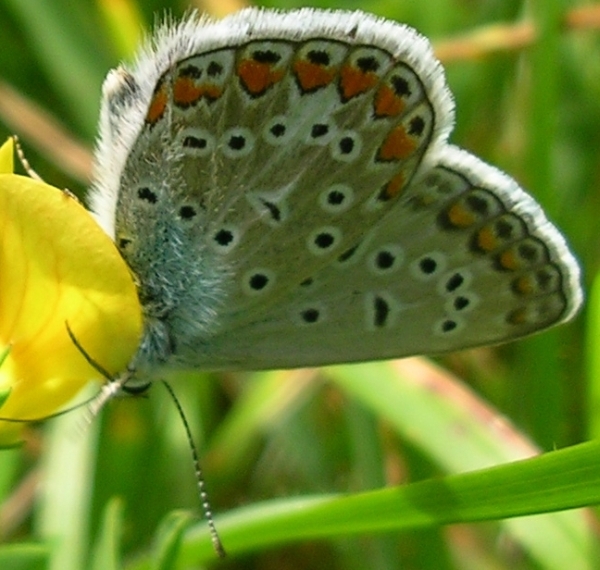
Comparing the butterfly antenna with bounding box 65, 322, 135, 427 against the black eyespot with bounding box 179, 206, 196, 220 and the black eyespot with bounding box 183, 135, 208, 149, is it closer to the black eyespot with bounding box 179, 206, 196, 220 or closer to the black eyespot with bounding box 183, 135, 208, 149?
the black eyespot with bounding box 179, 206, 196, 220

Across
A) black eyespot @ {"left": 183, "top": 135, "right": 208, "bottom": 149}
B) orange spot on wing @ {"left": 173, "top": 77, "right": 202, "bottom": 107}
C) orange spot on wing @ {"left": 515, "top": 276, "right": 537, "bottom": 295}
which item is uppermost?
orange spot on wing @ {"left": 173, "top": 77, "right": 202, "bottom": 107}

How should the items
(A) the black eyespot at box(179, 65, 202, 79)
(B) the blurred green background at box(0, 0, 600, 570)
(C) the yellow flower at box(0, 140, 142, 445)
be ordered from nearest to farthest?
(C) the yellow flower at box(0, 140, 142, 445)
(A) the black eyespot at box(179, 65, 202, 79)
(B) the blurred green background at box(0, 0, 600, 570)

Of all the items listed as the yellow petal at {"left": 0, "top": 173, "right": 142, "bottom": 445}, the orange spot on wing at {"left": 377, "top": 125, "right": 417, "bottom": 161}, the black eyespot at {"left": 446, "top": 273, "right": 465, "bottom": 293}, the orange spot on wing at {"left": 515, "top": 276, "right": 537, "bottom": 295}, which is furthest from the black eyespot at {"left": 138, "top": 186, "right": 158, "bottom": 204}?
the orange spot on wing at {"left": 515, "top": 276, "right": 537, "bottom": 295}

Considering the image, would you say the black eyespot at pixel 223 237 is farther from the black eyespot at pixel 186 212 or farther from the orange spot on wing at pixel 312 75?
the orange spot on wing at pixel 312 75

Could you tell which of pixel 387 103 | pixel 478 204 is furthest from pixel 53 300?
pixel 478 204

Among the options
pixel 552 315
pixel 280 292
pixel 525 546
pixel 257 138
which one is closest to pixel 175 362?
pixel 280 292

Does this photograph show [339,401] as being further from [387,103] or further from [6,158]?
[6,158]
